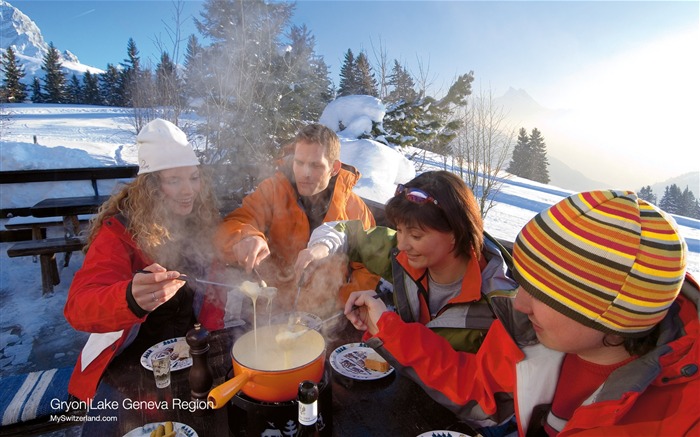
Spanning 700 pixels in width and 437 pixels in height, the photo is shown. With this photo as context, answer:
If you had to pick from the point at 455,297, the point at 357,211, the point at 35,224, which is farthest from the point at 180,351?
the point at 35,224

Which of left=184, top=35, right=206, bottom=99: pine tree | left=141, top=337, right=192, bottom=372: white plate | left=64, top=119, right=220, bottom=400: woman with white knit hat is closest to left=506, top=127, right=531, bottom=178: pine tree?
left=184, top=35, right=206, bottom=99: pine tree

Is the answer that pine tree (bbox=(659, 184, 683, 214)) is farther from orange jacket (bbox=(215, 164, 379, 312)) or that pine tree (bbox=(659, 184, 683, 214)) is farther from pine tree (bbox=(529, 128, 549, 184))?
orange jacket (bbox=(215, 164, 379, 312))

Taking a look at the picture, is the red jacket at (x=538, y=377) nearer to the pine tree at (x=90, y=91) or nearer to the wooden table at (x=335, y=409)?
the wooden table at (x=335, y=409)

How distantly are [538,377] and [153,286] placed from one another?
1.52 metres

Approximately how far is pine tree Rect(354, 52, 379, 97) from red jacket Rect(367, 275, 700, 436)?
24391 millimetres

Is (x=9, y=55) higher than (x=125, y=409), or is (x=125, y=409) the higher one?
(x=9, y=55)

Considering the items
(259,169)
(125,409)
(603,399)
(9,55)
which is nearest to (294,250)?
(125,409)

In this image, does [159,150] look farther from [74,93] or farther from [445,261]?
[74,93]

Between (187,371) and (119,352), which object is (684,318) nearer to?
(187,371)

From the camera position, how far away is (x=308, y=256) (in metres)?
2.22

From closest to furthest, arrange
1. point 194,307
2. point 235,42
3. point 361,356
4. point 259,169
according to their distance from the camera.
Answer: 1. point 361,356
2. point 194,307
3. point 259,169
4. point 235,42

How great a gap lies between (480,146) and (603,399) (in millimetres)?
9269

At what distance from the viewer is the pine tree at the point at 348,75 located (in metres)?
38.4

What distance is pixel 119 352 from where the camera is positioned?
1815 millimetres
